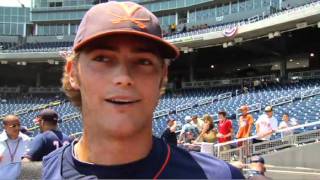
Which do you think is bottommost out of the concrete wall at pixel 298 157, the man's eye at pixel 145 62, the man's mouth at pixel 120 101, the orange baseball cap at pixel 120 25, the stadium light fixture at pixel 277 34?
the concrete wall at pixel 298 157

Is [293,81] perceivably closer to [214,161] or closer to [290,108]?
[290,108]

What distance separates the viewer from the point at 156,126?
2122cm

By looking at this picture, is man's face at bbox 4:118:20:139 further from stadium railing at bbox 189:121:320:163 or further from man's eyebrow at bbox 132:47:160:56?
stadium railing at bbox 189:121:320:163

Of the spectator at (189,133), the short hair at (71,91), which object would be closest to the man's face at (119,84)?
the short hair at (71,91)

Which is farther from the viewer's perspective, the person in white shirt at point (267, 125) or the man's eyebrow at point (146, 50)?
the person in white shirt at point (267, 125)

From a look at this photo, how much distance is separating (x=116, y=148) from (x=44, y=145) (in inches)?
109

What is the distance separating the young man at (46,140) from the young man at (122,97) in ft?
7.88

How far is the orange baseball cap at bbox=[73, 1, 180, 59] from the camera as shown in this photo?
3.86 feet

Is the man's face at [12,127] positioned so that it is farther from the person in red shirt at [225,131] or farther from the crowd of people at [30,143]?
the person in red shirt at [225,131]

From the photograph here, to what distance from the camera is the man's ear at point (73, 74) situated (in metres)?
1.29

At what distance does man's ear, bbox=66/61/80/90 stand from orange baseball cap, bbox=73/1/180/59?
7 cm

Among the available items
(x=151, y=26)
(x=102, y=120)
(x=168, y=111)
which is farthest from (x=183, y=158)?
(x=168, y=111)

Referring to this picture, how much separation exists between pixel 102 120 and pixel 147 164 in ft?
0.59

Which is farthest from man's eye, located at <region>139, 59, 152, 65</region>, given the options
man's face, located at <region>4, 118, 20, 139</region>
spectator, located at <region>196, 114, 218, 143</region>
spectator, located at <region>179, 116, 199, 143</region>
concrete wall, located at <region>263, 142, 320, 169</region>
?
spectator, located at <region>179, 116, 199, 143</region>
